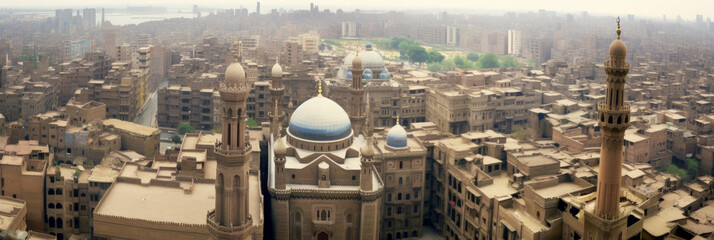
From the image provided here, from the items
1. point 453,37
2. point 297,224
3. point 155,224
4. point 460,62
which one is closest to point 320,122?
point 297,224

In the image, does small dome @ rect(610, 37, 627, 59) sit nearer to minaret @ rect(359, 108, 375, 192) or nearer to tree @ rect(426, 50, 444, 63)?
minaret @ rect(359, 108, 375, 192)

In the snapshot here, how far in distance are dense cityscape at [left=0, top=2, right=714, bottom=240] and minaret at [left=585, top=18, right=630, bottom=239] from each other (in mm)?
47

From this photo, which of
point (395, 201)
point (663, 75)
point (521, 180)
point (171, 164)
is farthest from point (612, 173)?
point (663, 75)


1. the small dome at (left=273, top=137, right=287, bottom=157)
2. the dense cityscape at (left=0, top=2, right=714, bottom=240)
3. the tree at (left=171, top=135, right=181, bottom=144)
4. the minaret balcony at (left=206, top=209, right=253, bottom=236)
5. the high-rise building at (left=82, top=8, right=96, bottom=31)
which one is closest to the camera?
the minaret balcony at (left=206, top=209, right=253, bottom=236)

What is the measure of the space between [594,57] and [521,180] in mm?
89381

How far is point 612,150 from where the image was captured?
2322 centimetres

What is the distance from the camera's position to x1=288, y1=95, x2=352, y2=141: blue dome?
112ft

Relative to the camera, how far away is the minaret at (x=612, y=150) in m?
22.7

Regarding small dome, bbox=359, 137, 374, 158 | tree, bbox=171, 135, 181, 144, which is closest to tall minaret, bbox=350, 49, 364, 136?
small dome, bbox=359, 137, 374, 158

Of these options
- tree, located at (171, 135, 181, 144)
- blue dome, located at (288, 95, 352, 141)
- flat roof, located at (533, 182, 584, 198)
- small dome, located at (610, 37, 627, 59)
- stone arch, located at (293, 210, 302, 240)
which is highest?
small dome, located at (610, 37, 627, 59)

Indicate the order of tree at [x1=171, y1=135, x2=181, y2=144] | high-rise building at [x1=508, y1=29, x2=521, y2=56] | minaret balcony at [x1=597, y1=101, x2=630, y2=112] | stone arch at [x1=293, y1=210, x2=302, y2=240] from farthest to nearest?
high-rise building at [x1=508, y1=29, x2=521, y2=56] → tree at [x1=171, y1=135, x2=181, y2=144] → stone arch at [x1=293, y1=210, x2=302, y2=240] → minaret balcony at [x1=597, y1=101, x2=630, y2=112]

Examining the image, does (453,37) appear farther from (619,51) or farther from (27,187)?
(619,51)

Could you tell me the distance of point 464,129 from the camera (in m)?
54.0

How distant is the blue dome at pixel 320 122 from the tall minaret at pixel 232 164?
333 inches
